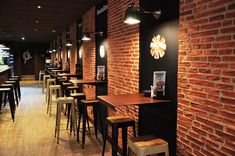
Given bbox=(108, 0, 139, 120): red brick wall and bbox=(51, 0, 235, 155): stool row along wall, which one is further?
bbox=(108, 0, 139, 120): red brick wall

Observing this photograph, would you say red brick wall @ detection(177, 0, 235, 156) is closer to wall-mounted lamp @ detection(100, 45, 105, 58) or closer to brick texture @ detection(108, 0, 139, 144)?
brick texture @ detection(108, 0, 139, 144)

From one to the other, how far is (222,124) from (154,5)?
166 cm

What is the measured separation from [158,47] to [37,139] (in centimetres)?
287

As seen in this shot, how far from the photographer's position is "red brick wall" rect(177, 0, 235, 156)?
5.90 feet

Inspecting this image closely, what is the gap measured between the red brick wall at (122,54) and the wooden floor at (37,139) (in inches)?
32.0

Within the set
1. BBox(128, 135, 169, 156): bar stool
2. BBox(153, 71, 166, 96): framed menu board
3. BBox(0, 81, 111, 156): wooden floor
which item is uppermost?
BBox(153, 71, 166, 96): framed menu board

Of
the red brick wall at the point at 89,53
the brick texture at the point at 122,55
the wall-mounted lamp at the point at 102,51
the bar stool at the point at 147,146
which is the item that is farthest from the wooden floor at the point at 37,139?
the wall-mounted lamp at the point at 102,51

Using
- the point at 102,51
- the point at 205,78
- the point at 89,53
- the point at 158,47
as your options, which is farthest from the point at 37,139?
the point at 205,78

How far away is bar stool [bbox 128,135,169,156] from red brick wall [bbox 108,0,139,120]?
999 mm

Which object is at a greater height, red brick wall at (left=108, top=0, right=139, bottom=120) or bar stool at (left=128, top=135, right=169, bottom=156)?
red brick wall at (left=108, top=0, right=139, bottom=120)

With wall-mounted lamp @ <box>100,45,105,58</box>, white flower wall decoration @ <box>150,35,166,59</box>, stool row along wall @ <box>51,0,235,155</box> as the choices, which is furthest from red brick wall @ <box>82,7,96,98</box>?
stool row along wall @ <box>51,0,235,155</box>

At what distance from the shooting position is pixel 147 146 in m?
2.22

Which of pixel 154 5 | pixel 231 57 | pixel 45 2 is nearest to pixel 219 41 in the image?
pixel 231 57

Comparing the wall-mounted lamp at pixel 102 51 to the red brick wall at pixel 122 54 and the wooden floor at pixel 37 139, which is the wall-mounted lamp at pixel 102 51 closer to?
the red brick wall at pixel 122 54
